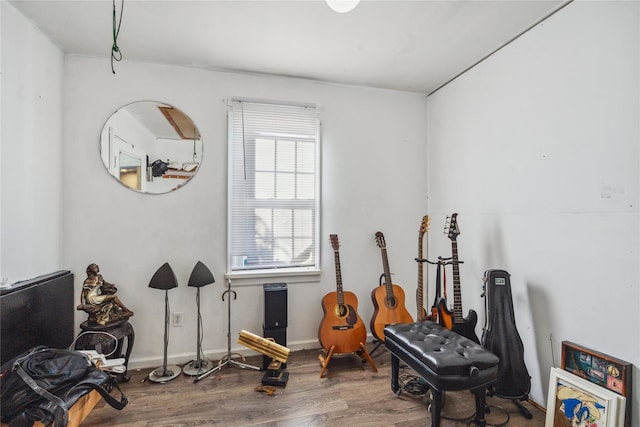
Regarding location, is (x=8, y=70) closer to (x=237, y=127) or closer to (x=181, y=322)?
(x=237, y=127)

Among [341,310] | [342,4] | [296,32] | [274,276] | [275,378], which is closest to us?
[342,4]

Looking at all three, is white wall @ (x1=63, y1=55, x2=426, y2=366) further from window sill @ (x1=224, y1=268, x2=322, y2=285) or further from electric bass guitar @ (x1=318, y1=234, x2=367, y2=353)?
electric bass guitar @ (x1=318, y1=234, x2=367, y2=353)

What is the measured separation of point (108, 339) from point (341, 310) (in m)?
1.72

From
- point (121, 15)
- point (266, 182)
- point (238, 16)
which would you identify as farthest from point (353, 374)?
point (121, 15)

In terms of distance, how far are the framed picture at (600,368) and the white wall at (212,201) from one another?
1460 mm

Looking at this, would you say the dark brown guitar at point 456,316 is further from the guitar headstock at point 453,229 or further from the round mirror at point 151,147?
A: the round mirror at point 151,147

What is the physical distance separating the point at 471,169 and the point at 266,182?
1.78 metres

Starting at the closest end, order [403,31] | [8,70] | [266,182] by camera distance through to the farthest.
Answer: [8,70], [403,31], [266,182]

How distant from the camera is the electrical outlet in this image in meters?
2.56

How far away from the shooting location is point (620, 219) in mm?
1566

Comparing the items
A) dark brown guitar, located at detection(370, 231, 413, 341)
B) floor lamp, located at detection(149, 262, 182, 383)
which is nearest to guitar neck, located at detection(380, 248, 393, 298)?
dark brown guitar, located at detection(370, 231, 413, 341)

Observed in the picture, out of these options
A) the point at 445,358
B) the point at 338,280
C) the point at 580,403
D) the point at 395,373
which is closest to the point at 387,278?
the point at 338,280

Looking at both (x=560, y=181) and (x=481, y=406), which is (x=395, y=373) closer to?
(x=481, y=406)

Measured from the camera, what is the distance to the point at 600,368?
1618 mm
